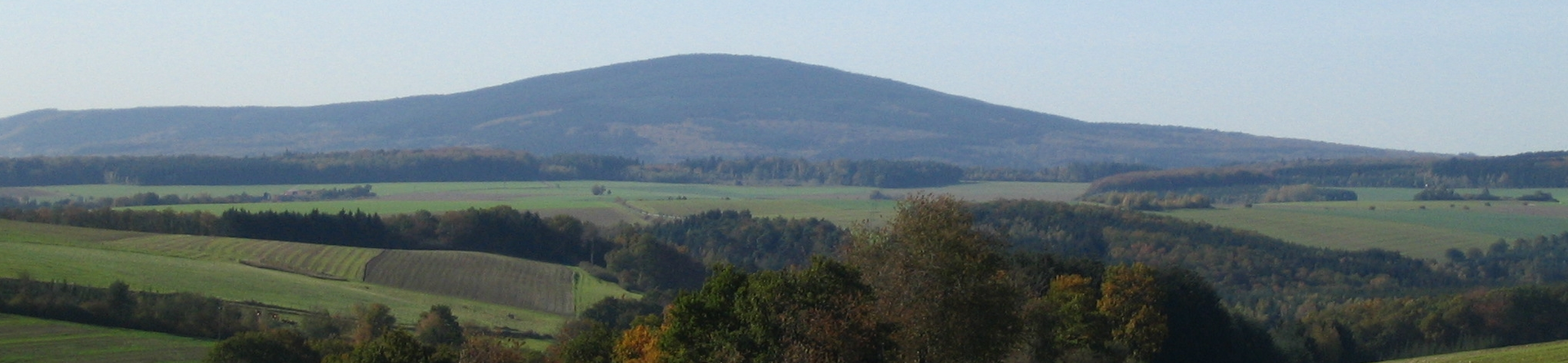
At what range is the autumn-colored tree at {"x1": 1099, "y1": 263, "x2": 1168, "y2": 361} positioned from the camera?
45.0m

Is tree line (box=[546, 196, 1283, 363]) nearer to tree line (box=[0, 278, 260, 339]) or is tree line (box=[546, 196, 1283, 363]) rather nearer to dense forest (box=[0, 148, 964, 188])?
tree line (box=[0, 278, 260, 339])

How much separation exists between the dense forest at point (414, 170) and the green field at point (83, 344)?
103m

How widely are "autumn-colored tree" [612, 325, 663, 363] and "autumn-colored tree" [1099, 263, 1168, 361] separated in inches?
545

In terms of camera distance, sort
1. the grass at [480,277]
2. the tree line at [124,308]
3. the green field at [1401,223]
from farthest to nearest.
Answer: the green field at [1401,223]
the grass at [480,277]
the tree line at [124,308]

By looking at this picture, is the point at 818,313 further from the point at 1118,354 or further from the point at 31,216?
the point at 31,216

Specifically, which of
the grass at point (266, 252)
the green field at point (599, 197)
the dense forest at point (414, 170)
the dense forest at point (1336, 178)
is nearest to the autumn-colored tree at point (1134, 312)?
the grass at point (266, 252)

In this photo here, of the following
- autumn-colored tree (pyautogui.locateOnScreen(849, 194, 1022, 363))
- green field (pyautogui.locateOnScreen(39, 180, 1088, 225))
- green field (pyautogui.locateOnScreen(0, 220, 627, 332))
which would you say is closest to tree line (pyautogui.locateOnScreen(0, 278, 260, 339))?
Answer: green field (pyautogui.locateOnScreen(0, 220, 627, 332))

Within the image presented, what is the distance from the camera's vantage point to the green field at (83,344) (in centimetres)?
3891

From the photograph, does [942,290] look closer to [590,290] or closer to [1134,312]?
[1134,312]

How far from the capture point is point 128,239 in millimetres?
70812

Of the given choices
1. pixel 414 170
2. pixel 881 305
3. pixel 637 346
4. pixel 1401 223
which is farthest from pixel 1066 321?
pixel 414 170

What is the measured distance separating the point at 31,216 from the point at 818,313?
65.7 metres

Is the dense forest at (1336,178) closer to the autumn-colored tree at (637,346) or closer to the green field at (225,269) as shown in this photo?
the green field at (225,269)

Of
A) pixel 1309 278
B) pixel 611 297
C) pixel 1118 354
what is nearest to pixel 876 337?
pixel 1118 354
